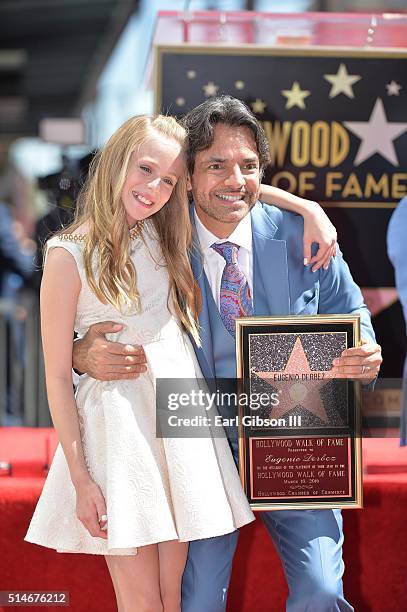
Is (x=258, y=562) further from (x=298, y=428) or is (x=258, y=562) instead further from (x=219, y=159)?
(x=219, y=159)

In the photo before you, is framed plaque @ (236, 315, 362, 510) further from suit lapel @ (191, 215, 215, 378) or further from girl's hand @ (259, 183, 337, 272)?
girl's hand @ (259, 183, 337, 272)

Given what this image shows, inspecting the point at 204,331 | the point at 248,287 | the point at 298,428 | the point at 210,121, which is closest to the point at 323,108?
the point at 210,121

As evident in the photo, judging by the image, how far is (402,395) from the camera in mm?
2650

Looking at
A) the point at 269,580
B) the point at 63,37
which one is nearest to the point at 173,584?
the point at 269,580

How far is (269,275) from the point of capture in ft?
7.27

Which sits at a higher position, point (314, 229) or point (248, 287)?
point (314, 229)

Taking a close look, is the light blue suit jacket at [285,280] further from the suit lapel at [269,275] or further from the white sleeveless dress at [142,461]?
the white sleeveless dress at [142,461]

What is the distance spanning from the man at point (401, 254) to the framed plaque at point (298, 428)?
1.09ft

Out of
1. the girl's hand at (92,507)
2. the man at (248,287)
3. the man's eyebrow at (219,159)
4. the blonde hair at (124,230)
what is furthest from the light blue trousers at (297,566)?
the man's eyebrow at (219,159)

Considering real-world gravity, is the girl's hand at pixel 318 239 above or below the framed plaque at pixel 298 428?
above

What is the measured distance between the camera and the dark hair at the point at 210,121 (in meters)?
2.17

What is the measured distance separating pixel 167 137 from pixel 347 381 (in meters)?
0.71

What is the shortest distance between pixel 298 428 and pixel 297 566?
0.32 meters

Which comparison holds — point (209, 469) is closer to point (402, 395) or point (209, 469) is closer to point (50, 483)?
point (50, 483)
